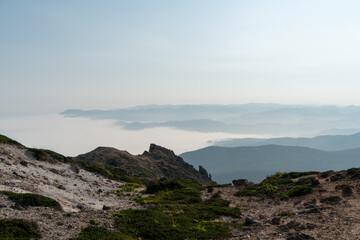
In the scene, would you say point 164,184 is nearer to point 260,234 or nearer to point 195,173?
point 260,234

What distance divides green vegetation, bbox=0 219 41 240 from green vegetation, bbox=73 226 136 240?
2.50m

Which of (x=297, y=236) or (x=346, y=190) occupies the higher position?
(x=297, y=236)

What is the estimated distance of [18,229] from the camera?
593 inches

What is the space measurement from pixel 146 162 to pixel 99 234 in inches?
3645

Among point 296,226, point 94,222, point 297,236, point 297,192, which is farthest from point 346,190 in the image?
point 94,222

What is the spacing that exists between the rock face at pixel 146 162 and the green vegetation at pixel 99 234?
72.0m

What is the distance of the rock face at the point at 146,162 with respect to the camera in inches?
3666

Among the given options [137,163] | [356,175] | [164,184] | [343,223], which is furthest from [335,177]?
[137,163]

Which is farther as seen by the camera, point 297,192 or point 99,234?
A: point 297,192

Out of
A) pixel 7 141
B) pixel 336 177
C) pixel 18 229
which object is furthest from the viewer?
pixel 7 141

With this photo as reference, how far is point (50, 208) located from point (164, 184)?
24.5 metres

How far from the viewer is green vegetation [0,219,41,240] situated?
14.5 meters

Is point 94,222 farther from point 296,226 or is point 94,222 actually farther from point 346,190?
point 346,190

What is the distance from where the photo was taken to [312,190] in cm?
3197
